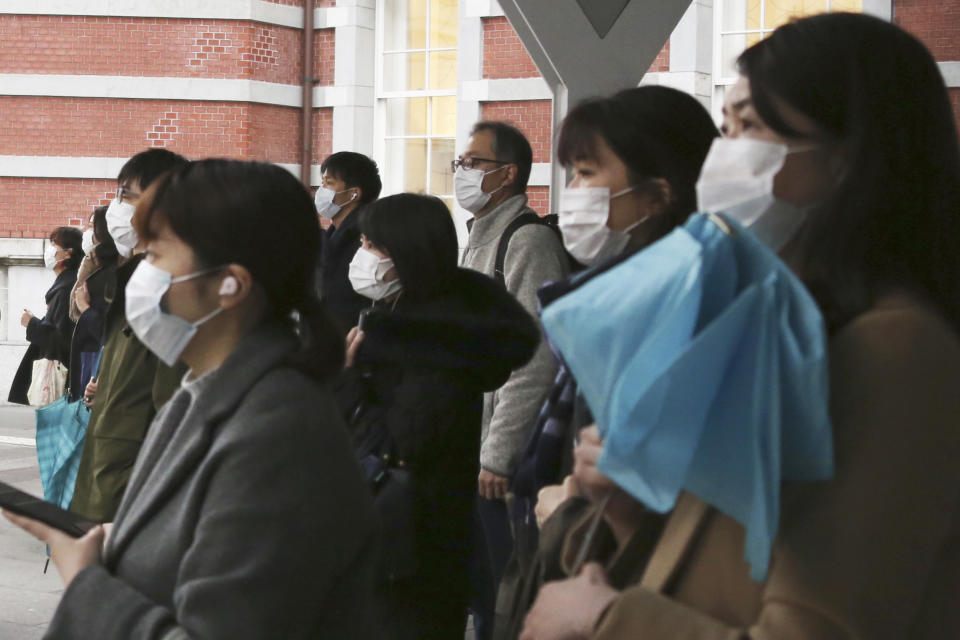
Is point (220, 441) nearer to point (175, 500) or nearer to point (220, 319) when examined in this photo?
point (175, 500)

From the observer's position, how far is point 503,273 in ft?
16.2

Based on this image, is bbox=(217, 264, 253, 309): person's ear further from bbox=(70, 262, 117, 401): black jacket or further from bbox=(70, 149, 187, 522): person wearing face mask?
bbox=(70, 262, 117, 401): black jacket

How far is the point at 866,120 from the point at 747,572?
23.4 inches

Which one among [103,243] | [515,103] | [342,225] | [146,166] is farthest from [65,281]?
[515,103]

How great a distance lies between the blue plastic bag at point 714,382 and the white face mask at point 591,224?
128 centimetres

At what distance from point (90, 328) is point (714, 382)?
5622mm

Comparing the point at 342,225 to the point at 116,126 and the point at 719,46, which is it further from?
the point at 116,126

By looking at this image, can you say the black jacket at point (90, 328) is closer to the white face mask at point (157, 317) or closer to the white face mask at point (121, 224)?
the white face mask at point (121, 224)

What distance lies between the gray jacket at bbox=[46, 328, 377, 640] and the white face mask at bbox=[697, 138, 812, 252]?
2.83ft

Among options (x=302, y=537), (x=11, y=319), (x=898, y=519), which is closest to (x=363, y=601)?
(x=302, y=537)

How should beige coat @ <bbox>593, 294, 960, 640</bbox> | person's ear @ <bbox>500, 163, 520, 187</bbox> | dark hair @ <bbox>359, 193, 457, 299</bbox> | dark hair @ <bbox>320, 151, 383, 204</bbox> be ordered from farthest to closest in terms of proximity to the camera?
dark hair @ <bbox>320, 151, 383, 204</bbox>, person's ear @ <bbox>500, 163, 520, 187</bbox>, dark hair @ <bbox>359, 193, 457, 299</bbox>, beige coat @ <bbox>593, 294, 960, 640</bbox>

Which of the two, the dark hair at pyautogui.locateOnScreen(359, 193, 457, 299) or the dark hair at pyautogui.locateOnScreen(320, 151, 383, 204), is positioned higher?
the dark hair at pyautogui.locateOnScreen(320, 151, 383, 204)

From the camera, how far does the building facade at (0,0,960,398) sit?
1568 cm

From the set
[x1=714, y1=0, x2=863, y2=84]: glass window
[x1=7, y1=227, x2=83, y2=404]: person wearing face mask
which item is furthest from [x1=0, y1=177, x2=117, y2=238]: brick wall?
[x1=714, y1=0, x2=863, y2=84]: glass window
